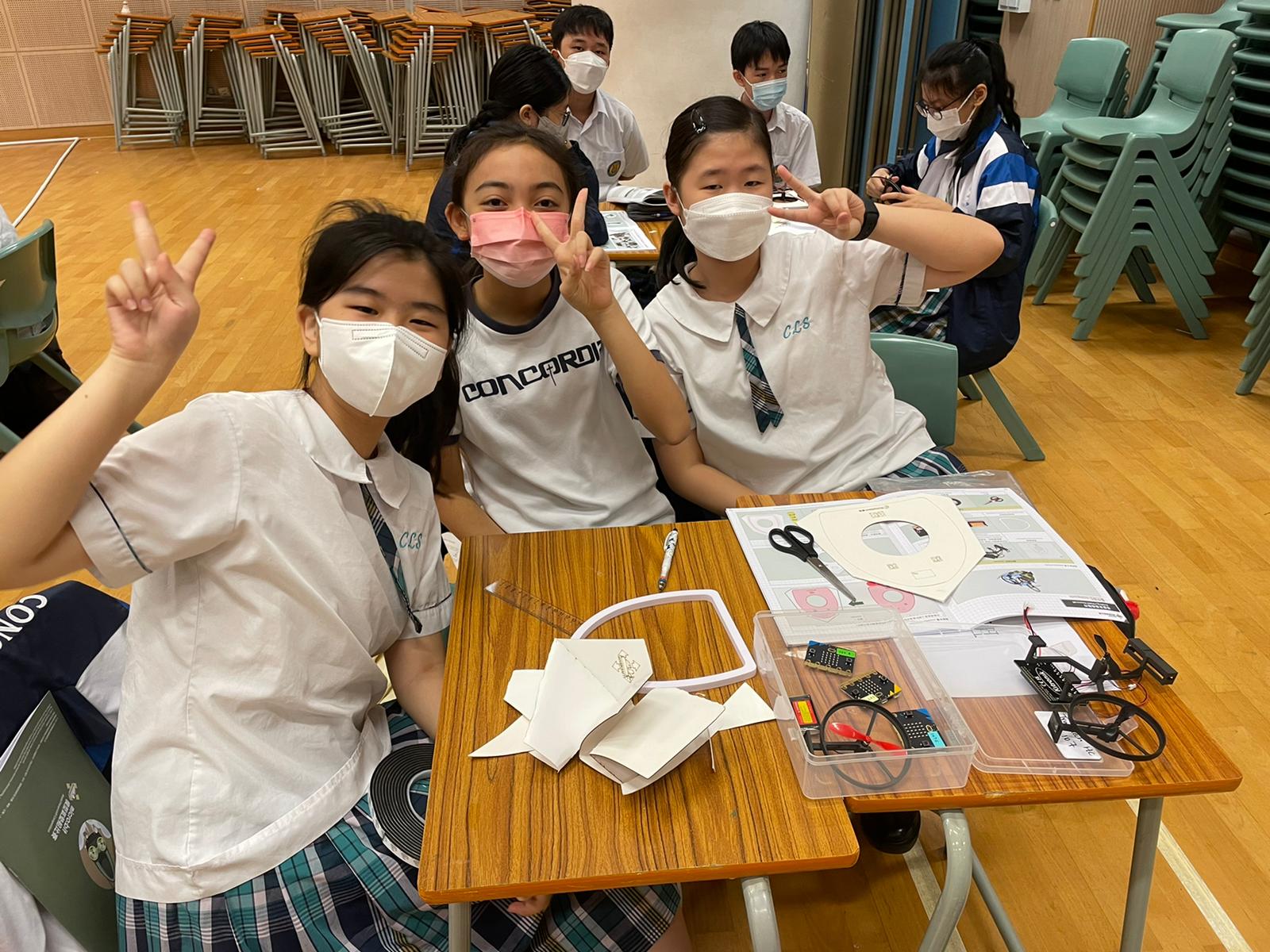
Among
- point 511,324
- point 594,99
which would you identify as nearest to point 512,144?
point 511,324

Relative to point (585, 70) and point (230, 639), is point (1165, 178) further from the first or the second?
point (230, 639)

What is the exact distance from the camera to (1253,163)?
3.83 m

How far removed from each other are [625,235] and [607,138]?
105 centimetres

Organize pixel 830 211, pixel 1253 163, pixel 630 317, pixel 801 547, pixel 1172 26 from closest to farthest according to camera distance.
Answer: pixel 801 547
pixel 830 211
pixel 630 317
pixel 1253 163
pixel 1172 26

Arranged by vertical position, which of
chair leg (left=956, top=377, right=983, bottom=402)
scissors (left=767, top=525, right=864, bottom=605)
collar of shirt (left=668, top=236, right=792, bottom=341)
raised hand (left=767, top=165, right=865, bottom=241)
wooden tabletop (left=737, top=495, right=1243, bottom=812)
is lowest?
chair leg (left=956, top=377, right=983, bottom=402)

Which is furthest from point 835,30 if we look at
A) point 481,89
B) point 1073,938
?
point 1073,938

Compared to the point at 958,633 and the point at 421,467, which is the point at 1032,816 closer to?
the point at 958,633

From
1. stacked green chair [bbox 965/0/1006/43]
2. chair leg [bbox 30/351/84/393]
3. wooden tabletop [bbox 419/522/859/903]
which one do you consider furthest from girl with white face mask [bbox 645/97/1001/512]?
stacked green chair [bbox 965/0/1006/43]

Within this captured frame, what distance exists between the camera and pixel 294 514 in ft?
3.45

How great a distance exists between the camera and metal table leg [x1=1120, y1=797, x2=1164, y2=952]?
1029 mm

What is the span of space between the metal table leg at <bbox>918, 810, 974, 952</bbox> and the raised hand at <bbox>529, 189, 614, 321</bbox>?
893mm

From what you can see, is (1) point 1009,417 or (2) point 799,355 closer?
(2) point 799,355

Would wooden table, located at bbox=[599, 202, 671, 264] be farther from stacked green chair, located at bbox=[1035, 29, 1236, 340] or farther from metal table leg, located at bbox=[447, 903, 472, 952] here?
stacked green chair, located at bbox=[1035, 29, 1236, 340]

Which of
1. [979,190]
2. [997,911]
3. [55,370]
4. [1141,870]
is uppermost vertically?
[979,190]
